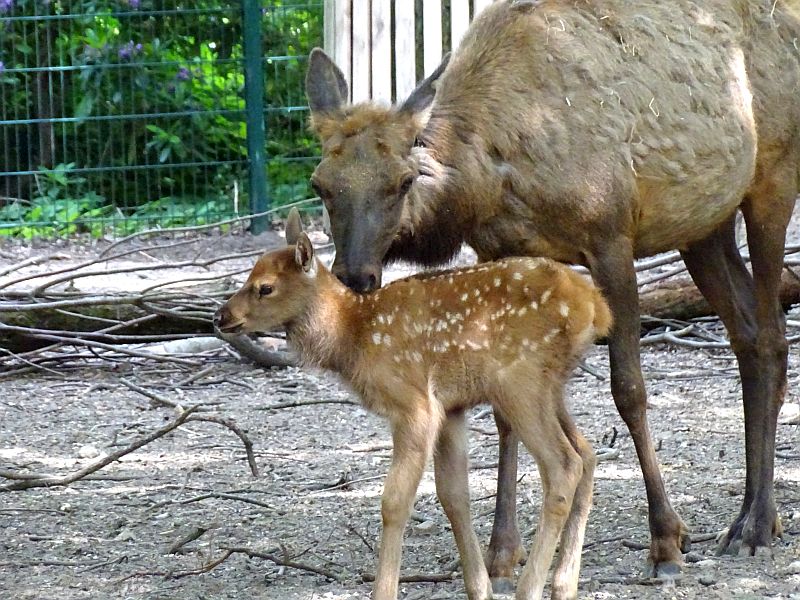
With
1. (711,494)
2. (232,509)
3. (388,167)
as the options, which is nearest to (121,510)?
(232,509)

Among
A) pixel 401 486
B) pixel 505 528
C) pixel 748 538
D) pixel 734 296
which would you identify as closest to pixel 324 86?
pixel 401 486

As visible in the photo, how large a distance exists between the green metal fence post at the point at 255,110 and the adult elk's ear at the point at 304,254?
7.80 meters

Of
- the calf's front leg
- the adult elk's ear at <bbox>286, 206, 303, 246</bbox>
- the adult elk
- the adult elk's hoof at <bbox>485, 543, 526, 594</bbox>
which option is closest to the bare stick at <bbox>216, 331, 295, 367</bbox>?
the adult elk

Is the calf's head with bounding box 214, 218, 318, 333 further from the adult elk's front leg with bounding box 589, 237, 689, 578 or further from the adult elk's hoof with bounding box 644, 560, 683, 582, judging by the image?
the adult elk's hoof with bounding box 644, 560, 683, 582

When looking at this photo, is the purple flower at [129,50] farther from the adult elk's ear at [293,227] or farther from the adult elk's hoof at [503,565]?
the adult elk's hoof at [503,565]

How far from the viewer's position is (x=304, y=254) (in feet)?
15.6

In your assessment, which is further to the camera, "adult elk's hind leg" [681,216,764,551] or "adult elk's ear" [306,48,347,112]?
"adult elk's hind leg" [681,216,764,551]

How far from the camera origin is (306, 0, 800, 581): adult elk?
512 cm

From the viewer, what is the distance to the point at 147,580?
196 inches

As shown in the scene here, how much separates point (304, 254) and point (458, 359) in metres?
0.65

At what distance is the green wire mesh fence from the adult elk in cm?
724

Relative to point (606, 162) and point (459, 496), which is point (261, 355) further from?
point (459, 496)

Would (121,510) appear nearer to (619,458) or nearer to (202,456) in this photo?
(202,456)

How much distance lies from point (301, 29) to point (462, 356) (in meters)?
8.75
